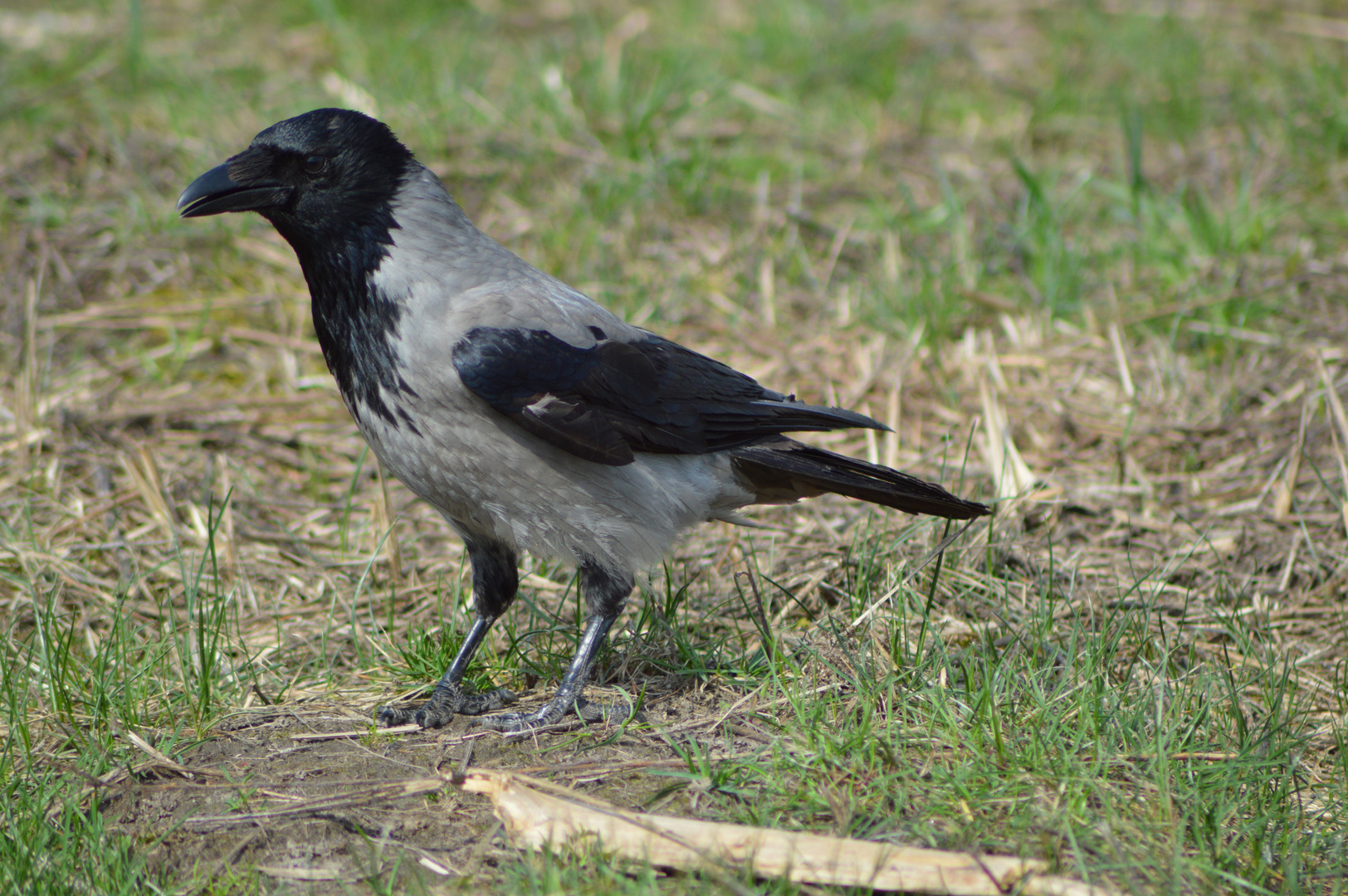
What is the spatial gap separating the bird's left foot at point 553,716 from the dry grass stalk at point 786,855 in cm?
63

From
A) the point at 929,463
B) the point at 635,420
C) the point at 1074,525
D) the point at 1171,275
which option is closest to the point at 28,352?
the point at 635,420

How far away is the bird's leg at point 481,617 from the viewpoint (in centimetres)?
362

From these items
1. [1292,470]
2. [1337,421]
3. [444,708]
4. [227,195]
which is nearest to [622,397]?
[444,708]

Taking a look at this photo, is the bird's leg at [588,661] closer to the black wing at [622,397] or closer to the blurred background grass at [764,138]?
the black wing at [622,397]

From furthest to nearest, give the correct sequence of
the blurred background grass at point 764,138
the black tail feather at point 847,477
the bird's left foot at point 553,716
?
the blurred background grass at point 764,138 < the black tail feather at point 847,477 < the bird's left foot at point 553,716

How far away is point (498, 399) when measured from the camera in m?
3.40

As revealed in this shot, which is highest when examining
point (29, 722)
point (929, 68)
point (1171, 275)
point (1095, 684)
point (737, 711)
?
point (929, 68)

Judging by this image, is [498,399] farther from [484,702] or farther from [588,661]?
[484,702]

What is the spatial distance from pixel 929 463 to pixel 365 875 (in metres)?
3.10

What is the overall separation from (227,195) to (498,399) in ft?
3.43

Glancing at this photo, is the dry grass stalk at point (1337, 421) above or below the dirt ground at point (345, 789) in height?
above

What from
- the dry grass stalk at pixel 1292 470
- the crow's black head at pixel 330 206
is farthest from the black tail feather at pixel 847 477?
the dry grass stalk at pixel 1292 470

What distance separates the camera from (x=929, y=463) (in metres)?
5.06

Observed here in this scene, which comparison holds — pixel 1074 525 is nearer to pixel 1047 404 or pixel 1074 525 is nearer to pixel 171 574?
pixel 1047 404
